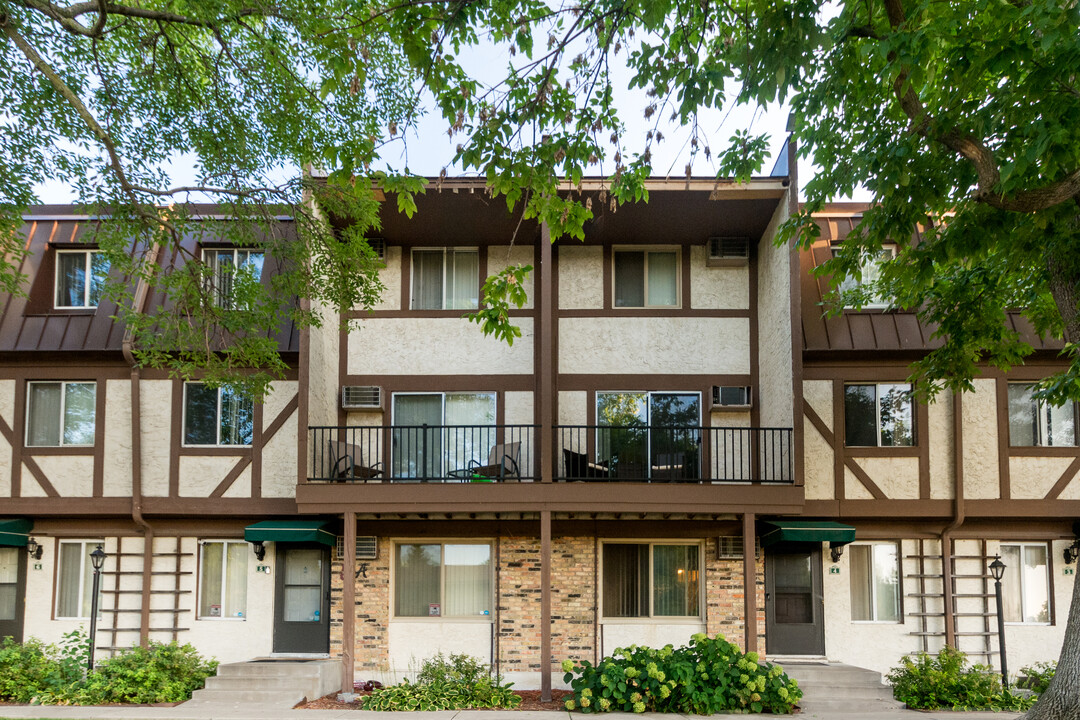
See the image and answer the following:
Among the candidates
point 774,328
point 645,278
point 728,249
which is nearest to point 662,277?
point 645,278

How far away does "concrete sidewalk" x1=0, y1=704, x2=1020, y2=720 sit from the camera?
1077cm

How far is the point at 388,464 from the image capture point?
14336 mm

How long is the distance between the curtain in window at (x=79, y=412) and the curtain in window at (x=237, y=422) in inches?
81.2

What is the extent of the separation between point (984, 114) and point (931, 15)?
1013 millimetres

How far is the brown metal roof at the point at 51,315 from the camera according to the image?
14094mm

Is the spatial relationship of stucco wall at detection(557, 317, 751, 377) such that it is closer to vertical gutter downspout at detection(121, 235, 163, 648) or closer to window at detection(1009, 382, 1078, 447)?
window at detection(1009, 382, 1078, 447)

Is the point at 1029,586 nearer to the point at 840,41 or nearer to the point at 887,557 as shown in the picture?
the point at 887,557

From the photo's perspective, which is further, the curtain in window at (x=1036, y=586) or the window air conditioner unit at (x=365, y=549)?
the window air conditioner unit at (x=365, y=549)

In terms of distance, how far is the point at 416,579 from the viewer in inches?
558

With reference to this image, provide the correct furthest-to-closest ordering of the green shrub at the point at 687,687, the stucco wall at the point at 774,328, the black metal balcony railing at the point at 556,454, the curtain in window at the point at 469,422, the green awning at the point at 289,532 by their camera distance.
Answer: the curtain in window at the point at 469,422 → the black metal balcony railing at the point at 556,454 → the stucco wall at the point at 774,328 → the green awning at the point at 289,532 → the green shrub at the point at 687,687

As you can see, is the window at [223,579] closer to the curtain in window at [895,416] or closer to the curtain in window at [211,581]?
the curtain in window at [211,581]

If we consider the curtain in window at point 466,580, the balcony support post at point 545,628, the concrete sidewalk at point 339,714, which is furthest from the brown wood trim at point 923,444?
the curtain in window at point 466,580

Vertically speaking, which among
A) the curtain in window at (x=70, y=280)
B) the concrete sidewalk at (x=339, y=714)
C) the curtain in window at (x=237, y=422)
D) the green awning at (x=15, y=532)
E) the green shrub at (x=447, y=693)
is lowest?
the concrete sidewalk at (x=339, y=714)

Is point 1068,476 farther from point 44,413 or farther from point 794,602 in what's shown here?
point 44,413
